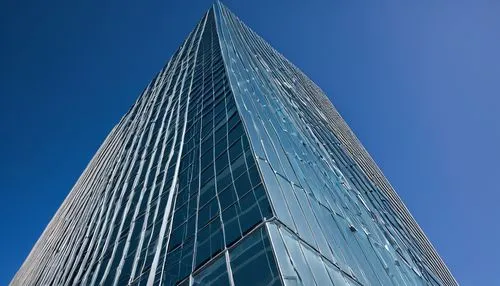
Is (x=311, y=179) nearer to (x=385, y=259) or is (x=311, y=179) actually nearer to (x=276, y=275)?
(x=385, y=259)

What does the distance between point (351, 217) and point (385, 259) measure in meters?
2.70

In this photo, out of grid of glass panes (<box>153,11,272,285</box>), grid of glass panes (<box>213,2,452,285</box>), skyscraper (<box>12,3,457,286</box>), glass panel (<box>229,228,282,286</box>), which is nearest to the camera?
glass panel (<box>229,228,282,286</box>)

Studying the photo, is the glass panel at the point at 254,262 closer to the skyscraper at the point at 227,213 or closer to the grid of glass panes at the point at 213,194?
the skyscraper at the point at 227,213

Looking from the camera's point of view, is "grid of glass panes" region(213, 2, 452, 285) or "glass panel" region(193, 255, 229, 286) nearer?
"glass panel" region(193, 255, 229, 286)

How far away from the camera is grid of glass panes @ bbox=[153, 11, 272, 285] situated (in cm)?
1383

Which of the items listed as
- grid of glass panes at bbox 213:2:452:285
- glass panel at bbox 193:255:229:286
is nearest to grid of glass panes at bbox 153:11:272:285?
glass panel at bbox 193:255:229:286

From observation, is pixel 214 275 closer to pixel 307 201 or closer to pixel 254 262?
pixel 254 262

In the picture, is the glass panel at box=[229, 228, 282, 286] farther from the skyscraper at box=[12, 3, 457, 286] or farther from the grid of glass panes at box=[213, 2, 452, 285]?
the grid of glass panes at box=[213, 2, 452, 285]

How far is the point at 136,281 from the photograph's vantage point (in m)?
17.1

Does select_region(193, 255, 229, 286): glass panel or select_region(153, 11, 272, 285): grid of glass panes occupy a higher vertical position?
select_region(153, 11, 272, 285): grid of glass panes

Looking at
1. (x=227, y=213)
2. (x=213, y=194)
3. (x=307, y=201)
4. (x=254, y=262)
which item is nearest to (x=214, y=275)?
(x=254, y=262)

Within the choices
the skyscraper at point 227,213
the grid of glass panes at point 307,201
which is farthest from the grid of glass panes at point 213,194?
the grid of glass panes at point 307,201

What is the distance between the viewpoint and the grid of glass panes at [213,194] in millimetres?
13828

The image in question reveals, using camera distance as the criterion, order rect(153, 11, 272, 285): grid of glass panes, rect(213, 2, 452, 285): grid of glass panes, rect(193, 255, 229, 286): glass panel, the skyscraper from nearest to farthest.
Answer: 1. rect(193, 255, 229, 286): glass panel
2. the skyscraper
3. rect(153, 11, 272, 285): grid of glass panes
4. rect(213, 2, 452, 285): grid of glass panes
